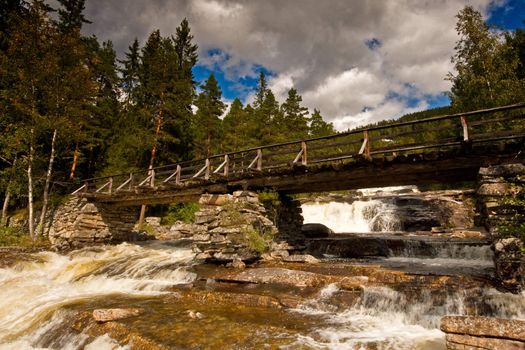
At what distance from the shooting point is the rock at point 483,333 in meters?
4.09

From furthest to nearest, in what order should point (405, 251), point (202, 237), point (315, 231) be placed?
1. point (315, 231)
2. point (405, 251)
3. point (202, 237)

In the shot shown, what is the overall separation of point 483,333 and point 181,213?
27324 millimetres

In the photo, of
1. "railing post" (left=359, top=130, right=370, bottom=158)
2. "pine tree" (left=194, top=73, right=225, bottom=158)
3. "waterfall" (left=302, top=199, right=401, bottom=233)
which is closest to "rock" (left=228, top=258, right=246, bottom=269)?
"railing post" (left=359, top=130, right=370, bottom=158)

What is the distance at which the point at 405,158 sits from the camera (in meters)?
9.84

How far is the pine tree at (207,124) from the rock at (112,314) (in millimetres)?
26679

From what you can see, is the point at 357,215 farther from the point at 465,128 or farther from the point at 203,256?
the point at 465,128

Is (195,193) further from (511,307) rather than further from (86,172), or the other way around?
(86,172)

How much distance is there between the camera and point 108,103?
1256 inches

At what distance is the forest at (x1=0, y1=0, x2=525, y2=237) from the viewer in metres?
20.4

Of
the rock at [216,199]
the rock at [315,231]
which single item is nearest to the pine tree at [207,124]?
the rock at [315,231]

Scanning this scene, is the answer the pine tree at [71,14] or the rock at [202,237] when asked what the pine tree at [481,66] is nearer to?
the rock at [202,237]

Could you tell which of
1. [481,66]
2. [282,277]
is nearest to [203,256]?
[282,277]

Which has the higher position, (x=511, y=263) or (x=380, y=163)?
(x=380, y=163)

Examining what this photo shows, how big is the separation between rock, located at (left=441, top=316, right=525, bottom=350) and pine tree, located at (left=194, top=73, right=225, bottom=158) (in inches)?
1187
